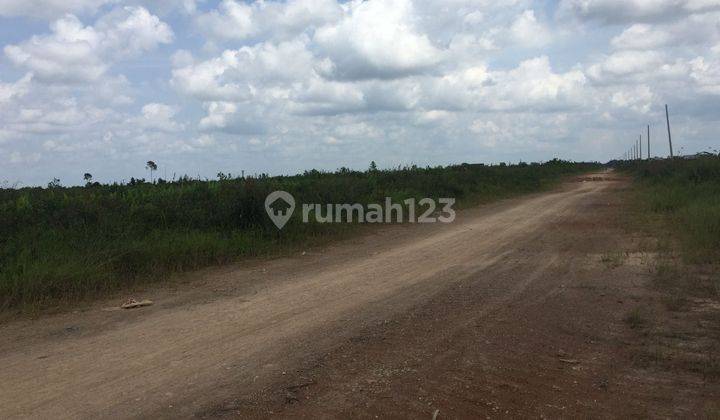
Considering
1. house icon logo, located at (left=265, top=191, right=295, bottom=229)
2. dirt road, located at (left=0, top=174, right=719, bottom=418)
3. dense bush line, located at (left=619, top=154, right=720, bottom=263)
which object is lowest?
dirt road, located at (left=0, top=174, right=719, bottom=418)

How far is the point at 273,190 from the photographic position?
1402 centimetres

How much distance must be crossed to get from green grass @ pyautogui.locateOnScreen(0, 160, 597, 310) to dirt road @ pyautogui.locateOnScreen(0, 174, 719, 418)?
736 millimetres

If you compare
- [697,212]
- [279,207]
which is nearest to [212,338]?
[279,207]

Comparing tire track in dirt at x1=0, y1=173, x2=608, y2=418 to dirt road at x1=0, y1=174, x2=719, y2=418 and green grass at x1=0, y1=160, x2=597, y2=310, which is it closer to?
dirt road at x1=0, y1=174, x2=719, y2=418

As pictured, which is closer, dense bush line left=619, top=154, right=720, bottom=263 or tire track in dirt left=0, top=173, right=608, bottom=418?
tire track in dirt left=0, top=173, right=608, bottom=418

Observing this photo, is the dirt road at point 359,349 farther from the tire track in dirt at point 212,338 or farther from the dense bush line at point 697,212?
the dense bush line at point 697,212

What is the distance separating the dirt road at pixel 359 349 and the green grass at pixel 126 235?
0.74 meters

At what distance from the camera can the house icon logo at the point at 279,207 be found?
13.2 m

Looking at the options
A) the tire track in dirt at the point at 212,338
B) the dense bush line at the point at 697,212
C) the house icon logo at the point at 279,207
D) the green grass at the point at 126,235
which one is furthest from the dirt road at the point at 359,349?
the house icon logo at the point at 279,207

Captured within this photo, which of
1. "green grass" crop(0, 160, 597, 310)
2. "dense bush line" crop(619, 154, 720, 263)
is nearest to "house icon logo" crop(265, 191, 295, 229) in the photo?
"green grass" crop(0, 160, 597, 310)

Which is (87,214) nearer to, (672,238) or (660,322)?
(660,322)

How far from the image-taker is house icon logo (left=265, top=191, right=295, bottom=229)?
13.2m

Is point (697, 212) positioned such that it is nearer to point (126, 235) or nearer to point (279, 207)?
point (279, 207)

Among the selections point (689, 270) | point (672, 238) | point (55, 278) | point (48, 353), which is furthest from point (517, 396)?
point (672, 238)
